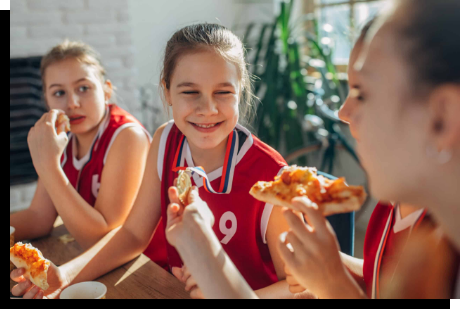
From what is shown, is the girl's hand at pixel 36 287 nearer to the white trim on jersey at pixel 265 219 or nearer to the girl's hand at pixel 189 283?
the girl's hand at pixel 189 283

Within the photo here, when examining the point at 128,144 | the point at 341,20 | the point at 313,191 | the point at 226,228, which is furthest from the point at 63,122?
the point at 341,20

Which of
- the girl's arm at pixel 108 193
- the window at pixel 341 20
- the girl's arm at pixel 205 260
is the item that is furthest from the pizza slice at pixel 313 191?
the window at pixel 341 20

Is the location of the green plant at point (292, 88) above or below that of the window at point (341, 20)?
below

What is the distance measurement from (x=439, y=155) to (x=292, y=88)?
2920 millimetres

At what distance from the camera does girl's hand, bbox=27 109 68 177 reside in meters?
1.37

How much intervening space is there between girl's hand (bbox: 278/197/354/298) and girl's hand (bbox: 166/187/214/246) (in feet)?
0.54

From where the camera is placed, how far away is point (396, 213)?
895 millimetres

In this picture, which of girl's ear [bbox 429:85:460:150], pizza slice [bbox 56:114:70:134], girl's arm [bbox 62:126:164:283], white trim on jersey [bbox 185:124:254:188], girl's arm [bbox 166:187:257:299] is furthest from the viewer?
pizza slice [bbox 56:114:70:134]

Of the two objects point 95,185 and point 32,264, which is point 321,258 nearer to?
point 32,264

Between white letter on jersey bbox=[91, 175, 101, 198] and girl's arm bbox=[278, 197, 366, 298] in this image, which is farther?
white letter on jersey bbox=[91, 175, 101, 198]

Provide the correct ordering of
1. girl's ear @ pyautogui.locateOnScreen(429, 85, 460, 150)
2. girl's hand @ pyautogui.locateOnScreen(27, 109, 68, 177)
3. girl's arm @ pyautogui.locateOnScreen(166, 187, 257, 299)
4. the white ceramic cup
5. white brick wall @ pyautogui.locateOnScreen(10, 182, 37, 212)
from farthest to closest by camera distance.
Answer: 1. white brick wall @ pyautogui.locateOnScreen(10, 182, 37, 212)
2. girl's hand @ pyautogui.locateOnScreen(27, 109, 68, 177)
3. the white ceramic cup
4. girl's arm @ pyautogui.locateOnScreen(166, 187, 257, 299)
5. girl's ear @ pyautogui.locateOnScreen(429, 85, 460, 150)

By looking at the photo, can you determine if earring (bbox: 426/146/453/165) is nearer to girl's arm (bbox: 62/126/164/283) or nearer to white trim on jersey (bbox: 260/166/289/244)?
white trim on jersey (bbox: 260/166/289/244)

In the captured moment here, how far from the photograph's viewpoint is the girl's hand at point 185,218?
69 cm

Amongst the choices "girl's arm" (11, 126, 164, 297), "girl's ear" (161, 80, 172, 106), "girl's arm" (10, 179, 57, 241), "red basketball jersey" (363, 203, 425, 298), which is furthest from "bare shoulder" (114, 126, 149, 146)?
"red basketball jersey" (363, 203, 425, 298)
